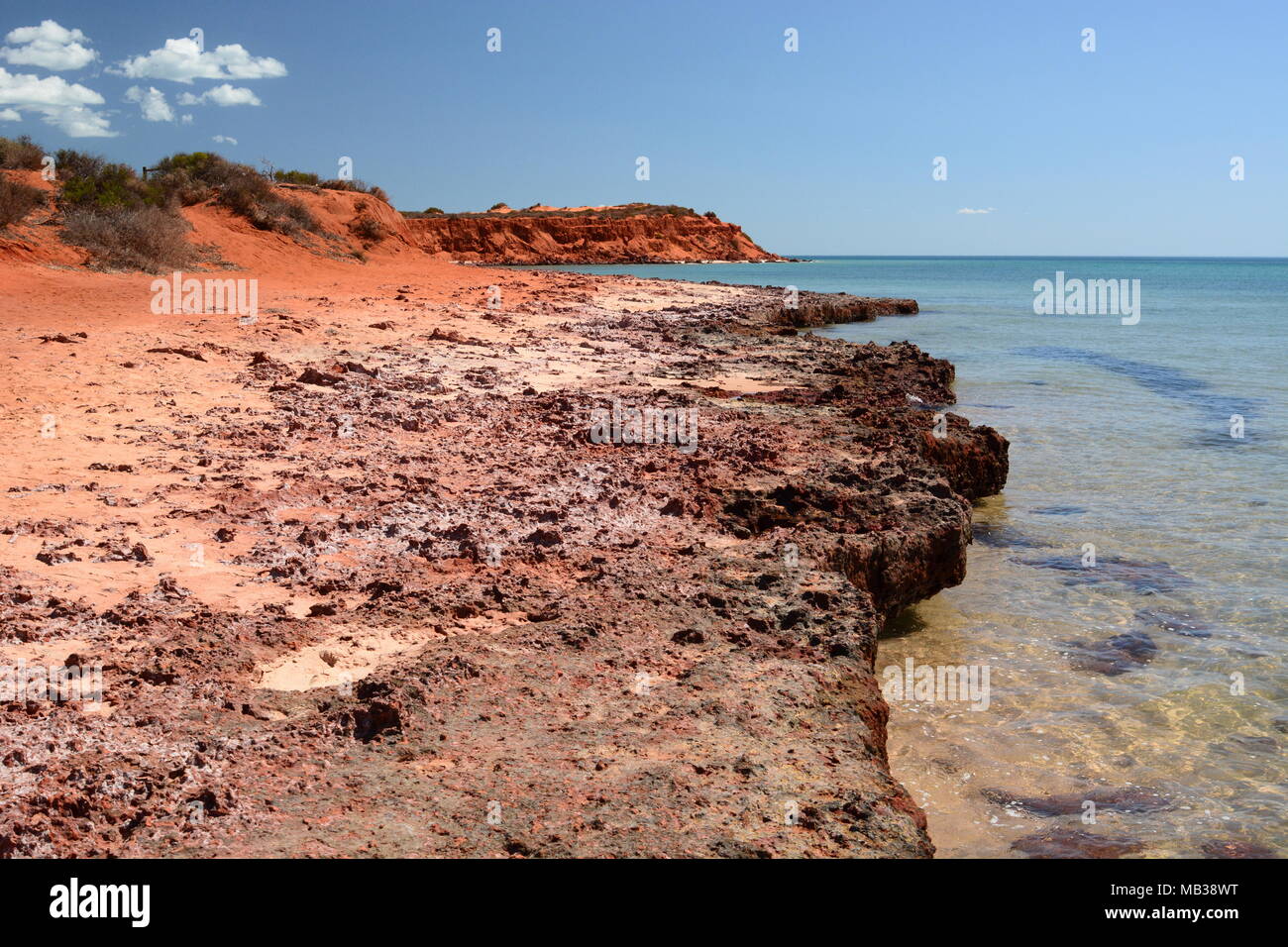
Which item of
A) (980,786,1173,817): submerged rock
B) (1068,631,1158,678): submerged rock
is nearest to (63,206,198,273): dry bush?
(1068,631,1158,678): submerged rock

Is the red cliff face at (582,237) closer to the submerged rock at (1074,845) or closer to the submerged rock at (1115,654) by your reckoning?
the submerged rock at (1115,654)

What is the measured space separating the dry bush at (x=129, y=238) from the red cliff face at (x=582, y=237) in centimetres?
4209

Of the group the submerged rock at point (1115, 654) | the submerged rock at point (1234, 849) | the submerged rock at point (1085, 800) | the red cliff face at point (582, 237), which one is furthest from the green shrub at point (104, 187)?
the red cliff face at point (582, 237)

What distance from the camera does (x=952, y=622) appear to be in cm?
631

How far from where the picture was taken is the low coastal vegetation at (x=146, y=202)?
16719mm

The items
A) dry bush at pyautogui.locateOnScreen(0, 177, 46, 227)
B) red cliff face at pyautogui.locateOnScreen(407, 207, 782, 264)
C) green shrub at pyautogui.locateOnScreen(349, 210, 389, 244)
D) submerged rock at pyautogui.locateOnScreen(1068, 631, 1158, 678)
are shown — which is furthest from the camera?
red cliff face at pyautogui.locateOnScreen(407, 207, 782, 264)

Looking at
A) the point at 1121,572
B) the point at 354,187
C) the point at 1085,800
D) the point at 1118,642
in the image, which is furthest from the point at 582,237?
the point at 1085,800

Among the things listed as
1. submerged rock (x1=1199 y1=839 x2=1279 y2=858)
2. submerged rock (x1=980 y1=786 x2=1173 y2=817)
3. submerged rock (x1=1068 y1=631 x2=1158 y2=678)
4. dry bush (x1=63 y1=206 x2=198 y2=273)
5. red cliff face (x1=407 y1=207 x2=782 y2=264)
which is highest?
red cliff face (x1=407 y1=207 x2=782 y2=264)

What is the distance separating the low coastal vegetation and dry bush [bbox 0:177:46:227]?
2 cm

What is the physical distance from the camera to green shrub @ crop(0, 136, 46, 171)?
61.9ft

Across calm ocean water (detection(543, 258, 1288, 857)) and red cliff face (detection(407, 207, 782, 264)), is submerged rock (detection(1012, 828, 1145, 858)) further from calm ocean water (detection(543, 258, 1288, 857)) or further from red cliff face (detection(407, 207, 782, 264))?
red cliff face (detection(407, 207, 782, 264))
